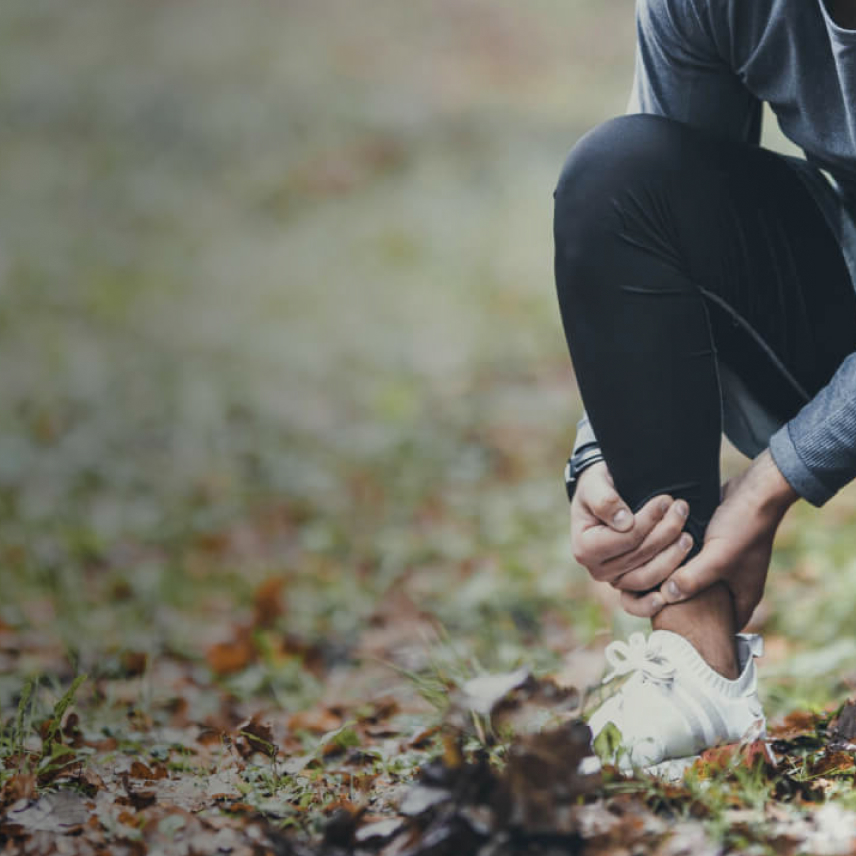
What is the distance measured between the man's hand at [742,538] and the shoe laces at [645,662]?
0.07m

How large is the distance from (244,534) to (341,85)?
7.87 m

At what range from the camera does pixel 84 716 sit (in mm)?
1764

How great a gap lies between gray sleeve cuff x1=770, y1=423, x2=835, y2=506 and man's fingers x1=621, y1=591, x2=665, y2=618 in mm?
224

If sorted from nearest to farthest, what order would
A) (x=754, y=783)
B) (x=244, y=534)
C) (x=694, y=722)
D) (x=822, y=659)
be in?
(x=754, y=783) < (x=694, y=722) < (x=822, y=659) < (x=244, y=534)

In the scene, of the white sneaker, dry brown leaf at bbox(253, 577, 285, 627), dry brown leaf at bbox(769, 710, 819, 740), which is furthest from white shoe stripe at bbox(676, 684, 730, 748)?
dry brown leaf at bbox(253, 577, 285, 627)

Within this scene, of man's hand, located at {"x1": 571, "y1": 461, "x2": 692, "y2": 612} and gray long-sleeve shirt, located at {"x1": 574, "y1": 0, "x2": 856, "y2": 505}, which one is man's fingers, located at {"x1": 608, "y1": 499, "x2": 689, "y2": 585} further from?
gray long-sleeve shirt, located at {"x1": 574, "y1": 0, "x2": 856, "y2": 505}

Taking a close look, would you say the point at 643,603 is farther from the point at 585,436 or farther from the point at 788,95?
the point at 788,95

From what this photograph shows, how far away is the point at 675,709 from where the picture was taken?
4.25ft

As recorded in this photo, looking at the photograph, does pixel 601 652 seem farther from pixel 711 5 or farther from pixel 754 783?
pixel 711 5

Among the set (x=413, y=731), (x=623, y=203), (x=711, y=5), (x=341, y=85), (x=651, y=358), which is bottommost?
(x=413, y=731)

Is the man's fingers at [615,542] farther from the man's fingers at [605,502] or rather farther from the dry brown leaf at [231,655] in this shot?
the dry brown leaf at [231,655]

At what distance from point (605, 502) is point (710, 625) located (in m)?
0.21

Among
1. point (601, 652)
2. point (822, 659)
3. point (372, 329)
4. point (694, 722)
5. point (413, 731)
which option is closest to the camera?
point (694, 722)

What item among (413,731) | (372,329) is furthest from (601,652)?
(372,329)
